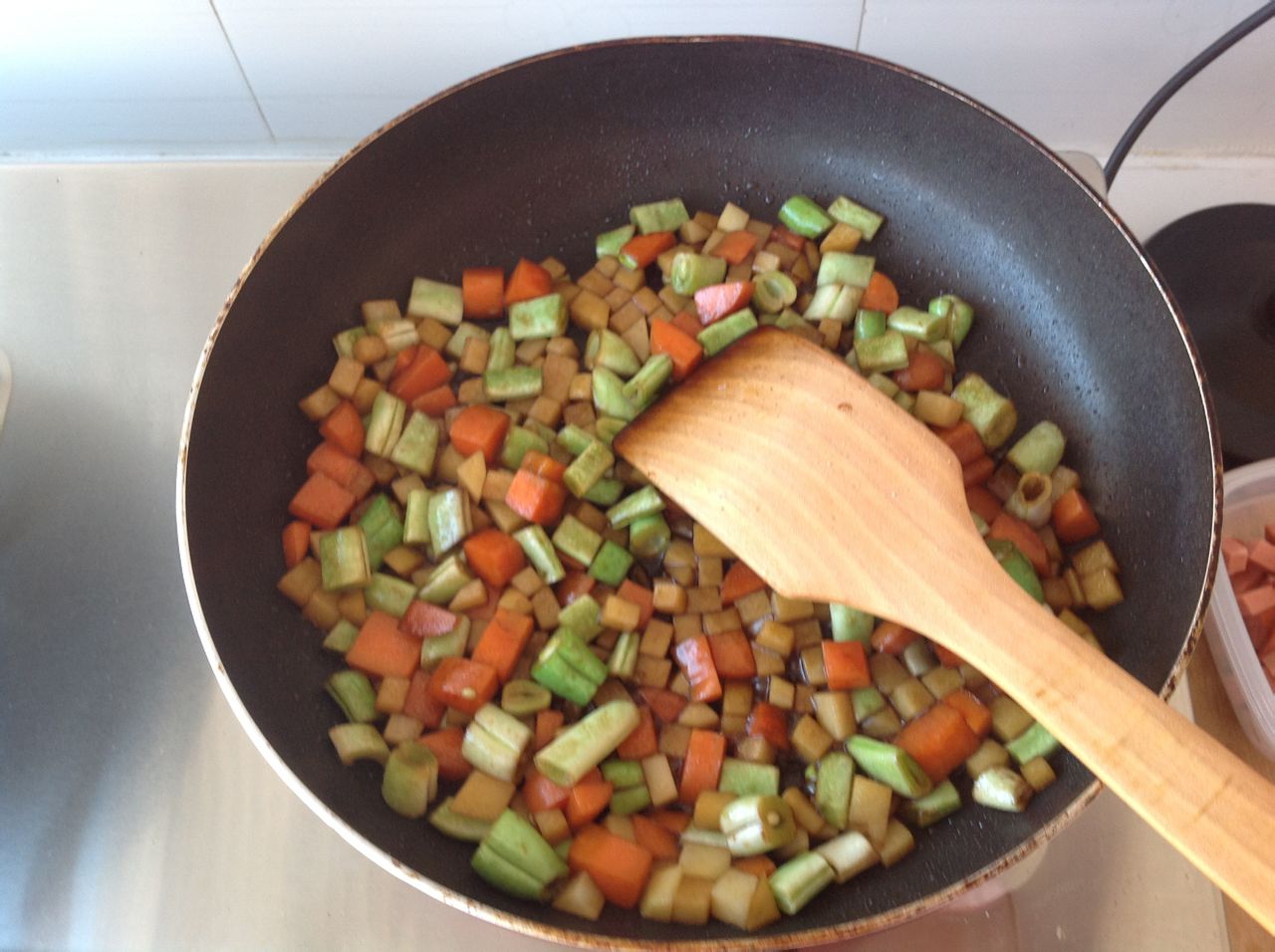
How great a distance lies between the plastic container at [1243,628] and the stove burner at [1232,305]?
0.05m

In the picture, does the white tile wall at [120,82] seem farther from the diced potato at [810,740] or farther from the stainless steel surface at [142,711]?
the diced potato at [810,740]

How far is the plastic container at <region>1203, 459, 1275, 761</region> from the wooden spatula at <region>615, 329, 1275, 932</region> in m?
0.41

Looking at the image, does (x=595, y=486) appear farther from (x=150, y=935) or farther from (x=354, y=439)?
(x=150, y=935)

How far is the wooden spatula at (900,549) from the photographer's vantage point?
0.79 meters

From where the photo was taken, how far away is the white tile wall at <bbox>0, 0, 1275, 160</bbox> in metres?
1.37

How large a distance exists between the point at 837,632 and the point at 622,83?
808 mm

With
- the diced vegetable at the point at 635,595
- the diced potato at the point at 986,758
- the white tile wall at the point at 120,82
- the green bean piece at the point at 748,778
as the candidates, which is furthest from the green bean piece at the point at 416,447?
the diced potato at the point at 986,758

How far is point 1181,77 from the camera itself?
1.32m

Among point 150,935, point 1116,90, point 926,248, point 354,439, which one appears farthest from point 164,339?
point 1116,90

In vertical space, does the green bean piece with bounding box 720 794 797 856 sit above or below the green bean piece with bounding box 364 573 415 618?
below

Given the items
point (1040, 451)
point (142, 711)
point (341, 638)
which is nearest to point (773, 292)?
point (1040, 451)

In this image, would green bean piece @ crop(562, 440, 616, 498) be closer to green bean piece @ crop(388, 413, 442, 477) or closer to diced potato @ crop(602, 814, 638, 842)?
green bean piece @ crop(388, 413, 442, 477)

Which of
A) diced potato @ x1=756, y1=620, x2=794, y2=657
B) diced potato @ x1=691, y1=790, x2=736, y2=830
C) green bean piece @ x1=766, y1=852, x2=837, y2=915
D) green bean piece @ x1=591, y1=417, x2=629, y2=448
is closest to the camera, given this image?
green bean piece @ x1=766, y1=852, x2=837, y2=915

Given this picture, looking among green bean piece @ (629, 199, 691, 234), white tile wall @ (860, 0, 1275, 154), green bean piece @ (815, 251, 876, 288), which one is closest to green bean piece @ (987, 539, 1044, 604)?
green bean piece @ (815, 251, 876, 288)
